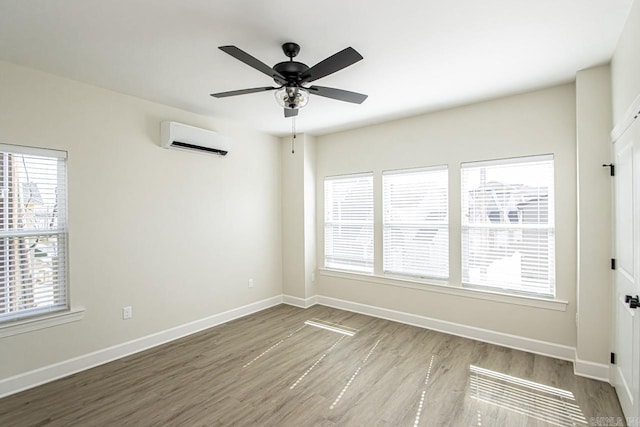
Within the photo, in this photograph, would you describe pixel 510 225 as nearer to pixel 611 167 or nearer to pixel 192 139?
pixel 611 167

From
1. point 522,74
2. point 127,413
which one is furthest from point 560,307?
point 127,413

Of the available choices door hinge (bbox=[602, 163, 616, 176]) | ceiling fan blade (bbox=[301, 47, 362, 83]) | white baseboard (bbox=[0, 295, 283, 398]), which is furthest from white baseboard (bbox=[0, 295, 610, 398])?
ceiling fan blade (bbox=[301, 47, 362, 83])

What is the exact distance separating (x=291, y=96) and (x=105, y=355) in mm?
3180

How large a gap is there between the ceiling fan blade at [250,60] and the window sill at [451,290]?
307cm

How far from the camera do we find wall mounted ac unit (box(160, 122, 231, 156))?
3510 mm

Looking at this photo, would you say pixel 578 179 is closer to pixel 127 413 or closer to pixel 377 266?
pixel 377 266

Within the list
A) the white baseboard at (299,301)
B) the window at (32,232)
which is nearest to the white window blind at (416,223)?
the white baseboard at (299,301)

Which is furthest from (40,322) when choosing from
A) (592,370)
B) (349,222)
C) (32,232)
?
(592,370)

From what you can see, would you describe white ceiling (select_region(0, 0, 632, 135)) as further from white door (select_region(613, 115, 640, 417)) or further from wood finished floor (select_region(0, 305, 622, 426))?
wood finished floor (select_region(0, 305, 622, 426))

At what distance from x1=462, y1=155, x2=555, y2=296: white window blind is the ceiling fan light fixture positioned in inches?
92.9

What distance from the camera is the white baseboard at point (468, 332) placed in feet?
10.3

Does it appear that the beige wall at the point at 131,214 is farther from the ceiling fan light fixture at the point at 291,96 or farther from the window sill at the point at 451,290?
the ceiling fan light fixture at the point at 291,96

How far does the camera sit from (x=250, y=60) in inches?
73.9

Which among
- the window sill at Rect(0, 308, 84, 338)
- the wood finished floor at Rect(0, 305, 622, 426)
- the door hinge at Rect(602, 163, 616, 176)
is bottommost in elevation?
the wood finished floor at Rect(0, 305, 622, 426)
